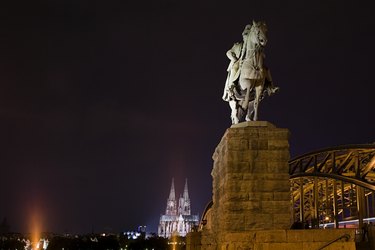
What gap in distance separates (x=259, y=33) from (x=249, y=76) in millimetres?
1318

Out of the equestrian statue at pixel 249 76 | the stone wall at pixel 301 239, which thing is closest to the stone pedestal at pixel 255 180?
the equestrian statue at pixel 249 76

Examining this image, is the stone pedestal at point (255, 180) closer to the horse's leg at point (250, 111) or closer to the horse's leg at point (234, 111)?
the horse's leg at point (250, 111)

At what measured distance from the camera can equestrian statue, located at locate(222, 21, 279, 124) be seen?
1339cm

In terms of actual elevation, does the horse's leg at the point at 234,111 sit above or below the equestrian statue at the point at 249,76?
below

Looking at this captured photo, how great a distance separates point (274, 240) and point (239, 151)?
10.9 feet

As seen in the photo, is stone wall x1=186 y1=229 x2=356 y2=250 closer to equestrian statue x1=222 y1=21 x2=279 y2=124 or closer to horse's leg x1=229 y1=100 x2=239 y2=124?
equestrian statue x1=222 y1=21 x2=279 y2=124

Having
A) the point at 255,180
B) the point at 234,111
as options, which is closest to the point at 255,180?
the point at 255,180

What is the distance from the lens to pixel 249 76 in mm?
13461

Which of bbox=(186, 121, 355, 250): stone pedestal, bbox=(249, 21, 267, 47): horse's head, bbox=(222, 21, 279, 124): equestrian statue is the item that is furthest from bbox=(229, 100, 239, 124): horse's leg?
bbox=(249, 21, 267, 47): horse's head

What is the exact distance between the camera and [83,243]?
127m

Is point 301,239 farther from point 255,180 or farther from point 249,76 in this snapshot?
point 249,76

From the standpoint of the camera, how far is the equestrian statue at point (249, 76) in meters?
13.4

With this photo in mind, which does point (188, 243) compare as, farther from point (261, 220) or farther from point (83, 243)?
point (83, 243)

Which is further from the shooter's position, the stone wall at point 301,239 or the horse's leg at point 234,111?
the horse's leg at point 234,111
